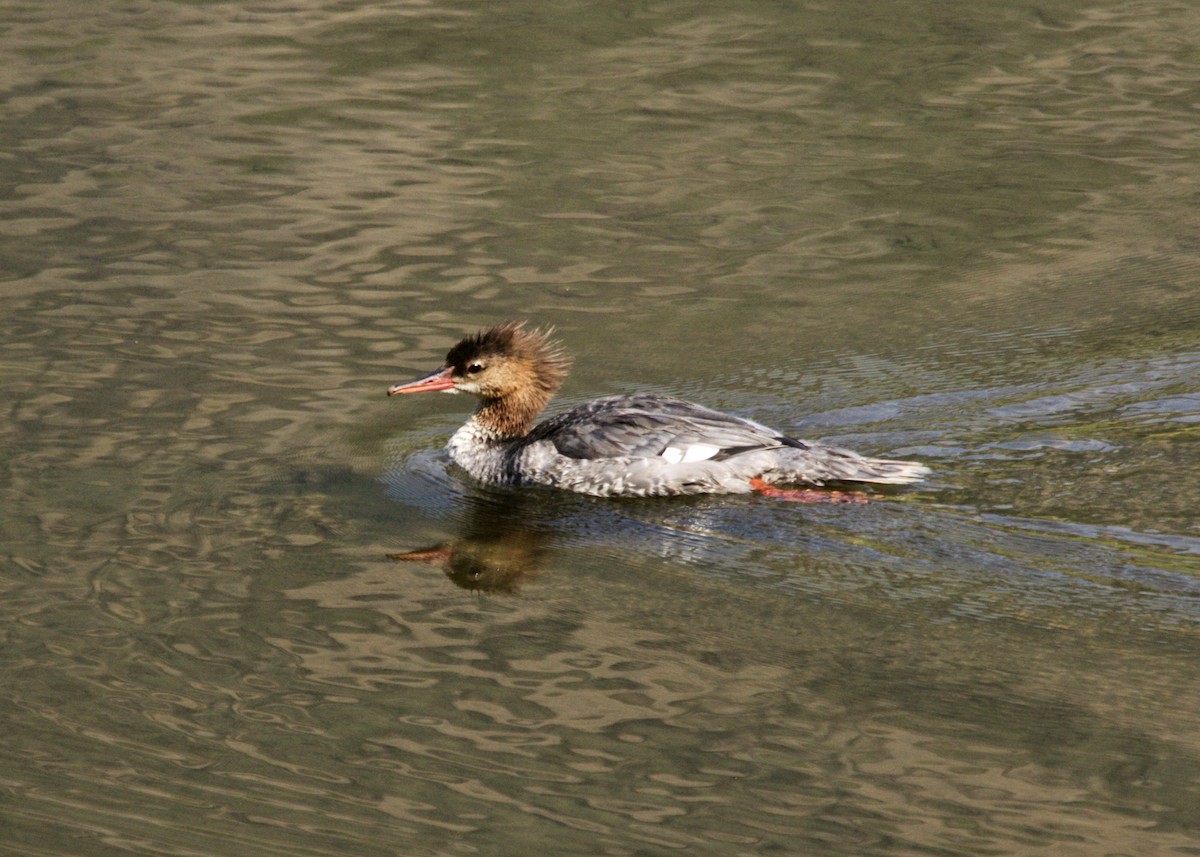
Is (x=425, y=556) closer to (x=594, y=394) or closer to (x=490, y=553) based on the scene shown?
(x=490, y=553)

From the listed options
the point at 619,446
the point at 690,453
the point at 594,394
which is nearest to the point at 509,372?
the point at 594,394

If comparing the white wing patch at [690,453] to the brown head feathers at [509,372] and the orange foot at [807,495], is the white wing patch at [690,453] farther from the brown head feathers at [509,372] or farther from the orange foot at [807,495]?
the brown head feathers at [509,372]

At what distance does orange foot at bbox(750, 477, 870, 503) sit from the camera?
7875 millimetres

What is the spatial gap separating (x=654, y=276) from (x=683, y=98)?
3790 millimetres

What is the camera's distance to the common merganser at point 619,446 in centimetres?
798

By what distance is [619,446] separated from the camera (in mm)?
8195

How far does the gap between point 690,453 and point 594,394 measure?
1.48m

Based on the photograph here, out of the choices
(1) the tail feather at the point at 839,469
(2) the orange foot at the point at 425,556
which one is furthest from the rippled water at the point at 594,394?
(1) the tail feather at the point at 839,469

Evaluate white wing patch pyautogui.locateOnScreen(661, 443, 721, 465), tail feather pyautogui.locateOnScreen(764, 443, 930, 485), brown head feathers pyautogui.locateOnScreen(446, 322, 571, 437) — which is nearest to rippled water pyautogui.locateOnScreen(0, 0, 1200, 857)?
tail feather pyautogui.locateOnScreen(764, 443, 930, 485)

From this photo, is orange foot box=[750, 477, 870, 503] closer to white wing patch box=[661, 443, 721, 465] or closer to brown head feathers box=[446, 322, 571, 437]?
white wing patch box=[661, 443, 721, 465]

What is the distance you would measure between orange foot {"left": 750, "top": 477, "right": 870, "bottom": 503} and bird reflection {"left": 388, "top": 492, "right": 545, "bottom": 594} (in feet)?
3.66

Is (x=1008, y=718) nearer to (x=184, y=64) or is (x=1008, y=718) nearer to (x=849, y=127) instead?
(x=849, y=127)

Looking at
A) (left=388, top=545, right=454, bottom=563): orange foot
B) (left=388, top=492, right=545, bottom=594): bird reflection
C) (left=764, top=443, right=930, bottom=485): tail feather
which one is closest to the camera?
(left=388, top=492, right=545, bottom=594): bird reflection

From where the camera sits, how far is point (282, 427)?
8789mm
